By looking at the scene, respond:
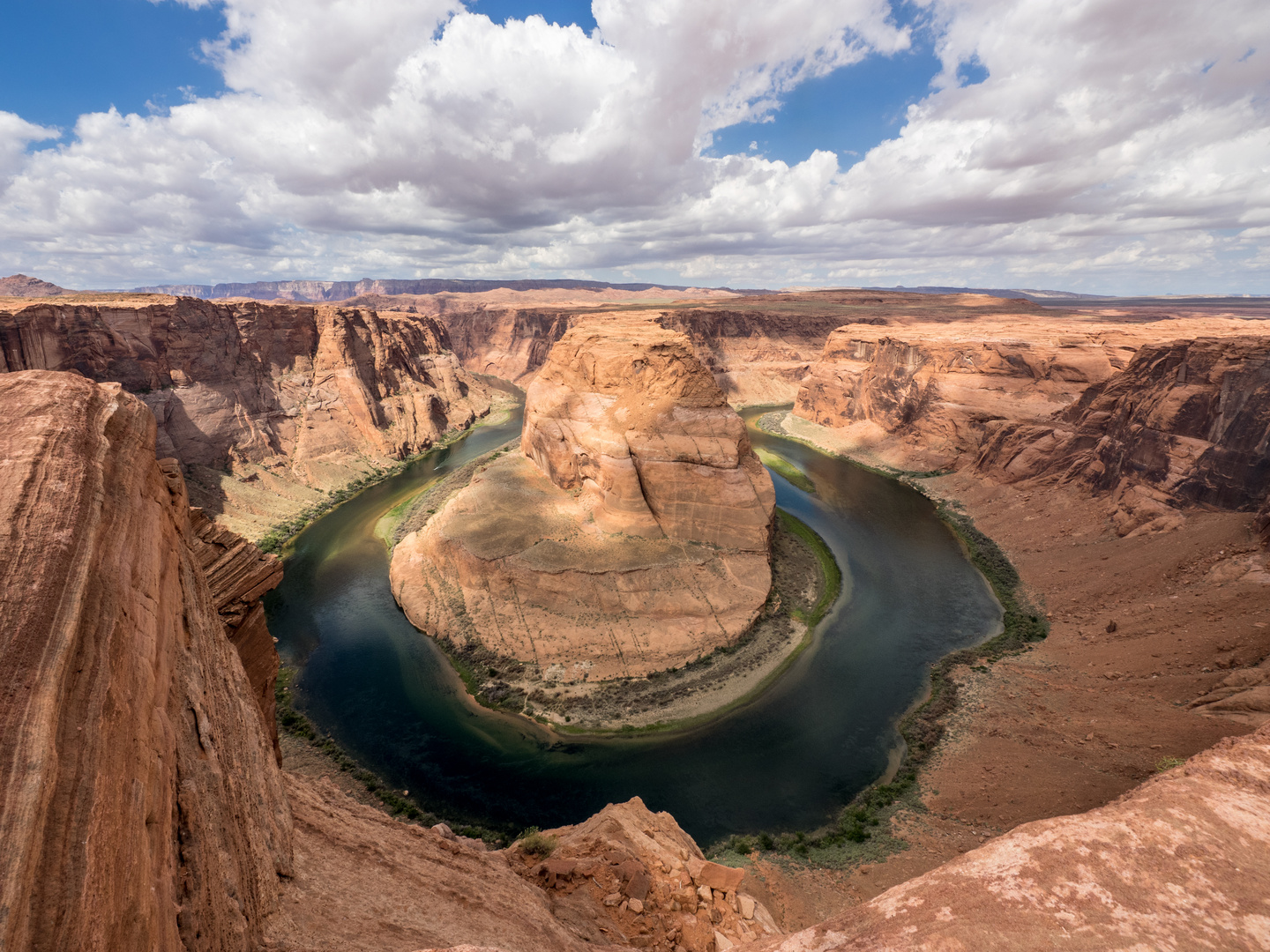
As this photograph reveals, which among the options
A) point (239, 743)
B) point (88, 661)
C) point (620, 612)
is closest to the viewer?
point (88, 661)

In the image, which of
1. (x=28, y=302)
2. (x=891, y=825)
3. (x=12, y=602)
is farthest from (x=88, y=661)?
(x=28, y=302)

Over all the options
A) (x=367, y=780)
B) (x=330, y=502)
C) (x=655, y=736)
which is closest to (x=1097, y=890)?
(x=655, y=736)

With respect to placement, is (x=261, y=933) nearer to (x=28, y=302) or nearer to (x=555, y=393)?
(x=555, y=393)

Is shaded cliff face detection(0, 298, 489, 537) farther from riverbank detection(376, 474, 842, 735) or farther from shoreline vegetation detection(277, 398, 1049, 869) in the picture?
riverbank detection(376, 474, 842, 735)

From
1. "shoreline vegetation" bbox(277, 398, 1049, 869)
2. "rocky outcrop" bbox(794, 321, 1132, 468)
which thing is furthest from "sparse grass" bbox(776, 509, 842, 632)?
"rocky outcrop" bbox(794, 321, 1132, 468)

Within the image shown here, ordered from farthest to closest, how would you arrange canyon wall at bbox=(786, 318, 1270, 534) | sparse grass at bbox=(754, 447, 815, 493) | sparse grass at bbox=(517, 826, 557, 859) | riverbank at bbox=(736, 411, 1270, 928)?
sparse grass at bbox=(754, 447, 815, 493) → canyon wall at bbox=(786, 318, 1270, 534) → riverbank at bbox=(736, 411, 1270, 928) → sparse grass at bbox=(517, 826, 557, 859)

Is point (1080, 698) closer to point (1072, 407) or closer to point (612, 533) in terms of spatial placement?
point (612, 533)

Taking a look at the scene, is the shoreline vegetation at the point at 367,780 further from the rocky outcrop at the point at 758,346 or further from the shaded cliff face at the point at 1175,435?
the rocky outcrop at the point at 758,346
